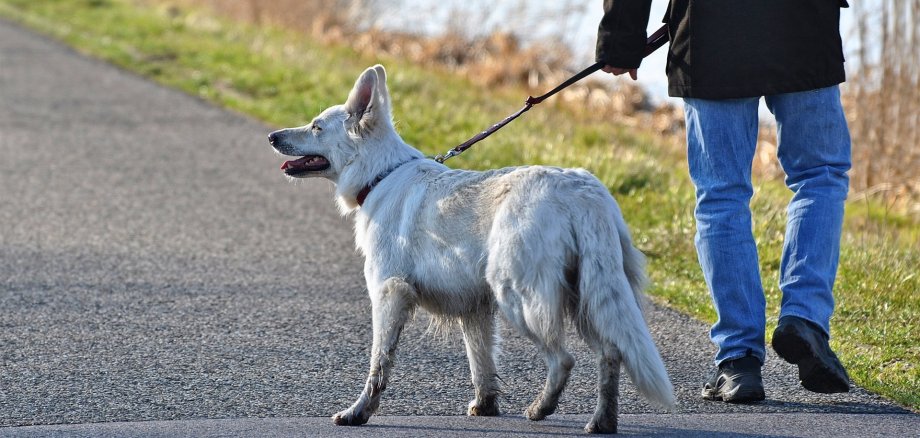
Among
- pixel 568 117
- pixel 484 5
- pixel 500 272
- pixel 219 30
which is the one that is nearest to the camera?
pixel 500 272

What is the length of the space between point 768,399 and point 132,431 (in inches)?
93.5

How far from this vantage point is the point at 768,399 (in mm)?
4801

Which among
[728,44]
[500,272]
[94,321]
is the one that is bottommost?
[94,321]

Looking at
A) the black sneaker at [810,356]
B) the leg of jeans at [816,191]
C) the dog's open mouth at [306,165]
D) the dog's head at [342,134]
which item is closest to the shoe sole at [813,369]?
the black sneaker at [810,356]

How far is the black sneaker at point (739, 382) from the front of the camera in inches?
184

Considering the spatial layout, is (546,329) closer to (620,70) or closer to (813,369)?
(813,369)

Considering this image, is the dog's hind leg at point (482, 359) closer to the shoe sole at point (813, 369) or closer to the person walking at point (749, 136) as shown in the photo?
the person walking at point (749, 136)

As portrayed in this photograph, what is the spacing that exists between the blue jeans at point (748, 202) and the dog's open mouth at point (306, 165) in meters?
1.48

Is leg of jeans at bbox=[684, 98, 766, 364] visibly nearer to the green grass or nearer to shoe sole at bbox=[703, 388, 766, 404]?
shoe sole at bbox=[703, 388, 766, 404]

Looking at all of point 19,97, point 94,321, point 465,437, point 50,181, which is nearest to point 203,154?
point 50,181

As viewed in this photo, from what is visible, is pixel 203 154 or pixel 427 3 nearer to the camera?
pixel 203 154

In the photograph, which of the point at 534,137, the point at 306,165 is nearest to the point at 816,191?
the point at 306,165

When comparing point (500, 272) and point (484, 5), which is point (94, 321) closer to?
point (500, 272)

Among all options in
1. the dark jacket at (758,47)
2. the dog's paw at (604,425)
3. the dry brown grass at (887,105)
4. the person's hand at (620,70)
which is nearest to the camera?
the dog's paw at (604,425)
